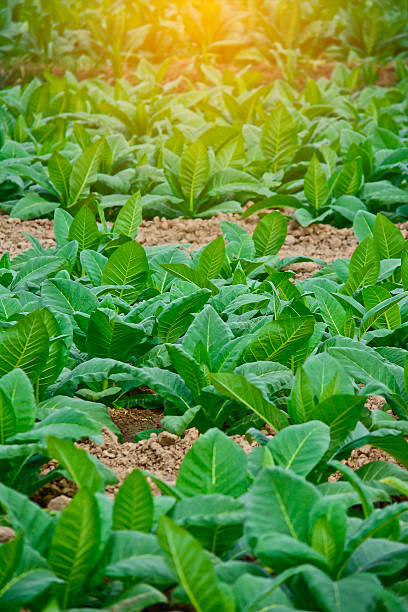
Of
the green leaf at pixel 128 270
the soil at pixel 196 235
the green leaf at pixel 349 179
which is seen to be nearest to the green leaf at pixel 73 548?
the green leaf at pixel 128 270

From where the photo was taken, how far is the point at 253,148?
13.5 feet

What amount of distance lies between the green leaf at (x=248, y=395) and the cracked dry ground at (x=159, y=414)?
0.10 m

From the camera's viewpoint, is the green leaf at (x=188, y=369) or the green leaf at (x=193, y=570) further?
the green leaf at (x=188, y=369)

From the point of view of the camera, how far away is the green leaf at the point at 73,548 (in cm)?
119

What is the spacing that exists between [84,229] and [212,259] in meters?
0.57

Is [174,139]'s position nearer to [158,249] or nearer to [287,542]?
[158,249]

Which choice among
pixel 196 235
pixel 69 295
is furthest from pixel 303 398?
pixel 196 235

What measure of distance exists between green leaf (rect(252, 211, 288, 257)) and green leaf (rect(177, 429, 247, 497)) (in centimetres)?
156

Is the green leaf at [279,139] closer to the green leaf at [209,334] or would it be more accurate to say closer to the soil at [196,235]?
the soil at [196,235]

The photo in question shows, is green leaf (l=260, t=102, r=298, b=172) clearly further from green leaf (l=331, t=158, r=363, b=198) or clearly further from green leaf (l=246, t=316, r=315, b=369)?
green leaf (l=246, t=316, r=315, b=369)

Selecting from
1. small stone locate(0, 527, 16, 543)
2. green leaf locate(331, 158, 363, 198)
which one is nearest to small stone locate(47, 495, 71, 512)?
small stone locate(0, 527, 16, 543)

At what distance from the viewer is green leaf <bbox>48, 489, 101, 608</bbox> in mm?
1193

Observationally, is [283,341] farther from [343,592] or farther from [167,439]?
[343,592]

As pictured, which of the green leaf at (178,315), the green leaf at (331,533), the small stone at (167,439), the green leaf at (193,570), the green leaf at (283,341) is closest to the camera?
the green leaf at (193,570)
